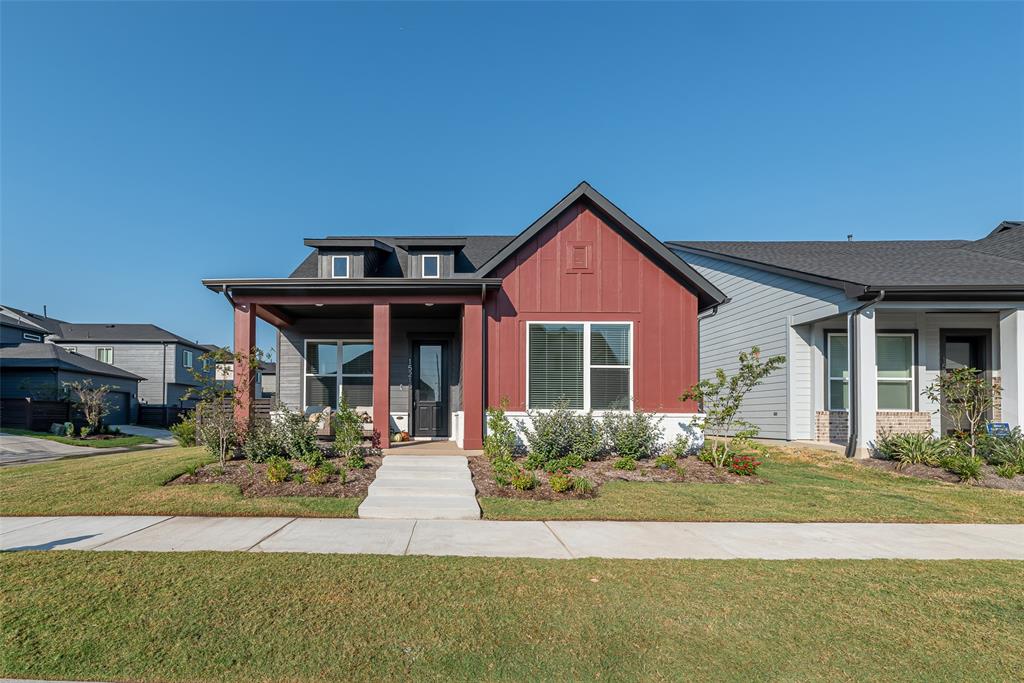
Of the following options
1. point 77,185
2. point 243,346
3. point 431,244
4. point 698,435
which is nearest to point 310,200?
point 77,185

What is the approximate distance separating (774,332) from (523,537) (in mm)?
10834

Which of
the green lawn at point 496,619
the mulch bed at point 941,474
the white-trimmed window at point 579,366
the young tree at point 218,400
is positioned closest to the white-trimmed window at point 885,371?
the mulch bed at point 941,474

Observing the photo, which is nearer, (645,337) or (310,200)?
(645,337)

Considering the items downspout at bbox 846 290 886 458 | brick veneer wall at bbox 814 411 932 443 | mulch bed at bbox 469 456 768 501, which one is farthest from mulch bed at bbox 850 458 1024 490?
mulch bed at bbox 469 456 768 501

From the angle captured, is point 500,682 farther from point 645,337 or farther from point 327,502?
point 645,337

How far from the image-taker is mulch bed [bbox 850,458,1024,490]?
920 cm

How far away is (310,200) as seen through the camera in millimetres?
19406

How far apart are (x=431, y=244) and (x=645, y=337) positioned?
5.48 meters

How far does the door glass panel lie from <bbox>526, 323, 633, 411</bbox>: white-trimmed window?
10.9 ft

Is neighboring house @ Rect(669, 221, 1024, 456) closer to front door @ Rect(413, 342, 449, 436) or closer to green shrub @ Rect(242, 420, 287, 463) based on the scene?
front door @ Rect(413, 342, 449, 436)

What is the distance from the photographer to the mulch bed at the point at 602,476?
790cm

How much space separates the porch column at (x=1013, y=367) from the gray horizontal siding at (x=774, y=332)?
130 inches

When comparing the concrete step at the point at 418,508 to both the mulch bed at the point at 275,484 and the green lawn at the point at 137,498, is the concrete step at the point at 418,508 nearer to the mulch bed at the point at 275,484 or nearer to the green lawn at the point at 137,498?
the green lawn at the point at 137,498

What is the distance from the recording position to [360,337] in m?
13.4
